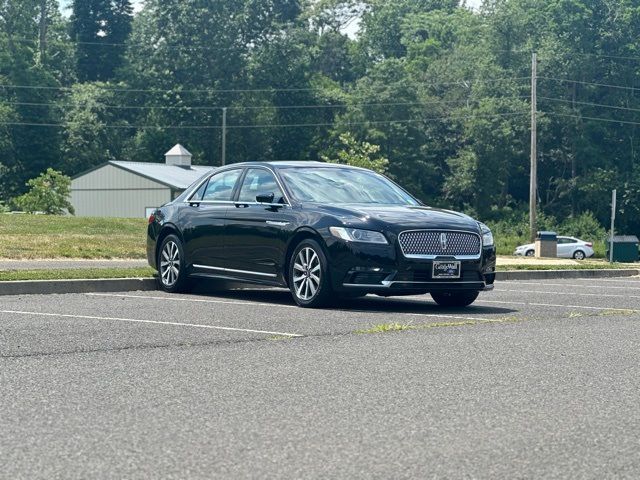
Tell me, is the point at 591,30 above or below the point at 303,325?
above

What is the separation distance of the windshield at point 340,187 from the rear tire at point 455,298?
114cm

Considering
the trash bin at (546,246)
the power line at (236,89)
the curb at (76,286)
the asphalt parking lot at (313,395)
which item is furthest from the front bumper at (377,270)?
the power line at (236,89)

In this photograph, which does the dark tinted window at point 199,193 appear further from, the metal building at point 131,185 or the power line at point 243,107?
the power line at point 243,107

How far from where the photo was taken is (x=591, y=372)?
8.12 m

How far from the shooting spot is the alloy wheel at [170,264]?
14.9 meters

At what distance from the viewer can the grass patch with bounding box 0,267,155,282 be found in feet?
48.1

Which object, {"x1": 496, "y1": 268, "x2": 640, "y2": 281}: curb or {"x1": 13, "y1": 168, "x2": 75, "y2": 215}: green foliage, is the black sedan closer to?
{"x1": 496, "y1": 268, "x2": 640, "y2": 281}: curb

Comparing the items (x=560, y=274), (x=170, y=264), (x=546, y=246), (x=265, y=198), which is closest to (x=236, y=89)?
(x=546, y=246)

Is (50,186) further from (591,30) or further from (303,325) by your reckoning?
(591,30)

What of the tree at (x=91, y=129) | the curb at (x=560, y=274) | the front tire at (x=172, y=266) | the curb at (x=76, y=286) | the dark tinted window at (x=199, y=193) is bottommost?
the curb at (x=560, y=274)

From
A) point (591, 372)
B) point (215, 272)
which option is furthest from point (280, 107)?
point (591, 372)

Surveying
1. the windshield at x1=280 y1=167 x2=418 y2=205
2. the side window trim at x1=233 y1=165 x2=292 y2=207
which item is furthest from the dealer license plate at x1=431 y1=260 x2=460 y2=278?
the side window trim at x1=233 y1=165 x2=292 y2=207

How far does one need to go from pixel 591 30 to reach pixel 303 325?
80.3 m

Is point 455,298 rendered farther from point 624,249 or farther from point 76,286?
point 624,249
